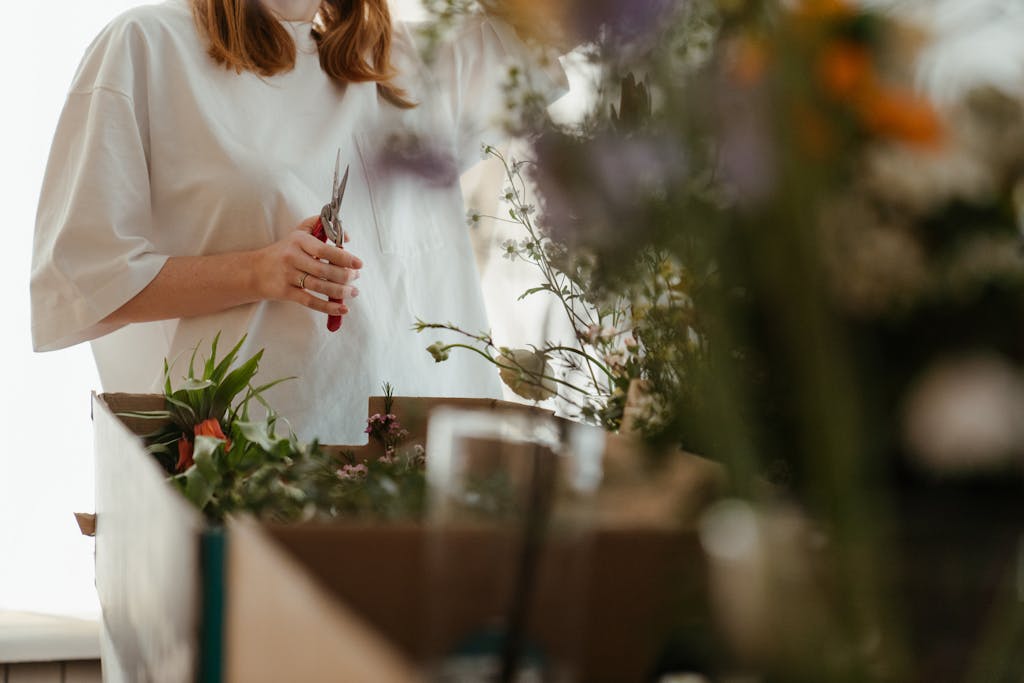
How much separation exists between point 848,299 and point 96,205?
120cm

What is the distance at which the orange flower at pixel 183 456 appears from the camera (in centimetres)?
83

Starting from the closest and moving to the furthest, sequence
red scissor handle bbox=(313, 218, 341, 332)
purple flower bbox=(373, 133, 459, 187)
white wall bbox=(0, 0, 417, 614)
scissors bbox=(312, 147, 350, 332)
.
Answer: purple flower bbox=(373, 133, 459, 187), scissors bbox=(312, 147, 350, 332), red scissor handle bbox=(313, 218, 341, 332), white wall bbox=(0, 0, 417, 614)

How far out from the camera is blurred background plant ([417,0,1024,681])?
0.72 ft

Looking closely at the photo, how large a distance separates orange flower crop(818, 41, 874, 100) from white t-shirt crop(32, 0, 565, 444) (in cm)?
106

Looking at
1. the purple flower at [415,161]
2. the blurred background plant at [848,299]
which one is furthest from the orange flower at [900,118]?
the purple flower at [415,161]

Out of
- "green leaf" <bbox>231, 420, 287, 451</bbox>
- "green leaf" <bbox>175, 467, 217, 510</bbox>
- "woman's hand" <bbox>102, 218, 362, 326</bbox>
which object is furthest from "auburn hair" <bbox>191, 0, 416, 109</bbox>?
"green leaf" <bbox>175, 467, 217, 510</bbox>

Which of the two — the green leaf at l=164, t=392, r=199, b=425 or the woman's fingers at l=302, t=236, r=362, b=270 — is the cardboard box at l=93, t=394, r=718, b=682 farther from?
the woman's fingers at l=302, t=236, r=362, b=270

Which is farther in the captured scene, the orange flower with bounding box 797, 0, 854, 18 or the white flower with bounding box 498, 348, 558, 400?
the white flower with bounding box 498, 348, 558, 400

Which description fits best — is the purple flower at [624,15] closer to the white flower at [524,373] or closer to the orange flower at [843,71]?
the orange flower at [843,71]

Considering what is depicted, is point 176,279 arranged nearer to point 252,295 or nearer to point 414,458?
point 252,295

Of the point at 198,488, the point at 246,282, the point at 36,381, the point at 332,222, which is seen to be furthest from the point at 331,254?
the point at 36,381

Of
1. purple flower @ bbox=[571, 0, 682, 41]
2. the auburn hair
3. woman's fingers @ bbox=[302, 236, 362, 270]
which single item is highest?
the auburn hair

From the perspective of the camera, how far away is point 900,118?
0.22m

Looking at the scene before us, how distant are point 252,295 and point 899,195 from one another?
3.74 feet
